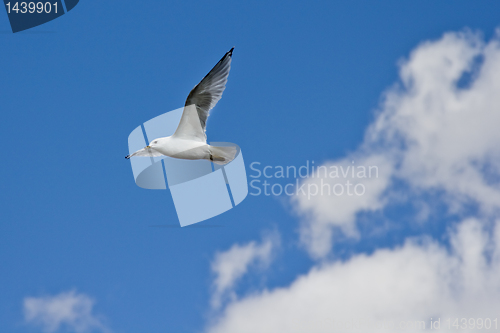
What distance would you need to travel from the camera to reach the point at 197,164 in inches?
283

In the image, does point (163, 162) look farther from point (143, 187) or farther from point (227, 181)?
point (227, 181)

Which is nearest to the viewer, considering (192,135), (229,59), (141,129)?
(229,59)

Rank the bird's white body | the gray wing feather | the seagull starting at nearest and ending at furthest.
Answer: the gray wing feather < the seagull < the bird's white body

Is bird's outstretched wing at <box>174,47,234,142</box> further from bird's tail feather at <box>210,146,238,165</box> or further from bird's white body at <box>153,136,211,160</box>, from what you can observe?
bird's tail feather at <box>210,146,238,165</box>

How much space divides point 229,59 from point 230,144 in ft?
3.69

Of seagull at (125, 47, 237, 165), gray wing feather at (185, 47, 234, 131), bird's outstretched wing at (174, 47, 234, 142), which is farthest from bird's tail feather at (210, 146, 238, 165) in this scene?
gray wing feather at (185, 47, 234, 131)

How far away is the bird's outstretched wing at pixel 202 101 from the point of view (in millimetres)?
6078

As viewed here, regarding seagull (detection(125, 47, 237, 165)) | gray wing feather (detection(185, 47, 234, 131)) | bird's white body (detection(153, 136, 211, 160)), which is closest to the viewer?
gray wing feather (detection(185, 47, 234, 131))

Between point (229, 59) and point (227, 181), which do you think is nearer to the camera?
point (229, 59)

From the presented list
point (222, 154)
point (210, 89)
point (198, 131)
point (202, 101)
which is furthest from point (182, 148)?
point (210, 89)

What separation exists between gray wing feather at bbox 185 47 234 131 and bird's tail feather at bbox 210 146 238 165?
0.33 meters

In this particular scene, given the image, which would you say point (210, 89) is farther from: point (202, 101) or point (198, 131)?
point (198, 131)

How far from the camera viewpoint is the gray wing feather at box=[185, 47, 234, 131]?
6.05 metres

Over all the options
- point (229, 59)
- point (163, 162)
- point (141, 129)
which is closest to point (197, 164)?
point (163, 162)
